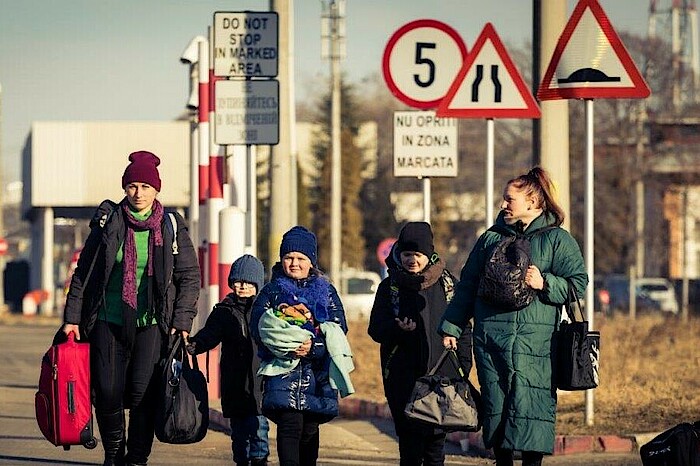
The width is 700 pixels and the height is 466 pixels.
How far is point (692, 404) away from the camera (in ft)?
42.6

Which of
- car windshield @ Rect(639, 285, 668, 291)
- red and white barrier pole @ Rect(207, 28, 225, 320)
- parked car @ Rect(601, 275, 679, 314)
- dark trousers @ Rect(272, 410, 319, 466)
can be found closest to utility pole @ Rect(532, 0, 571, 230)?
red and white barrier pole @ Rect(207, 28, 225, 320)

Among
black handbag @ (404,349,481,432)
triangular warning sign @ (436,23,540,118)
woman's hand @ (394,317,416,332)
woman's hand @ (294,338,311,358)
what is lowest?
black handbag @ (404,349,481,432)

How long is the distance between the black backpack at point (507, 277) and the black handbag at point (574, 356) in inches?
8.6

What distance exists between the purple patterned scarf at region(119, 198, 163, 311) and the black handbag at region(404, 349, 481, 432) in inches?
70.1

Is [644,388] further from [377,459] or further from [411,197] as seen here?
[411,197]

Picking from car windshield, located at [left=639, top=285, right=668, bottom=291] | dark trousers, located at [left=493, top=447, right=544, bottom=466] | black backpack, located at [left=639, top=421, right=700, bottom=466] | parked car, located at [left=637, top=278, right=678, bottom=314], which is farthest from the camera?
car windshield, located at [left=639, top=285, right=668, bottom=291]

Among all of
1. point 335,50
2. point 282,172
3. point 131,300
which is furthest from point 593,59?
point 335,50

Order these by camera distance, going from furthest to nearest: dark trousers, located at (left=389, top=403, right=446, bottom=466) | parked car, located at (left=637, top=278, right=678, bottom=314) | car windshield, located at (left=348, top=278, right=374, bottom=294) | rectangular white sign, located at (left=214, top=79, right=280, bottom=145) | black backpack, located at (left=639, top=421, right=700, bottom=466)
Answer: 1. parked car, located at (left=637, top=278, right=678, bottom=314)
2. car windshield, located at (left=348, top=278, right=374, bottom=294)
3. rectangular white sign, located at (left=214, top=79, right=280, bottom=145)
4. dark trousers, located at (left=389, top=403, right=446, bottom=466)
5. black backpack, located at (left=639, top=421, right=700, bottom=466)

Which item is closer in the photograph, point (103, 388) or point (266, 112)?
point (103, 388)

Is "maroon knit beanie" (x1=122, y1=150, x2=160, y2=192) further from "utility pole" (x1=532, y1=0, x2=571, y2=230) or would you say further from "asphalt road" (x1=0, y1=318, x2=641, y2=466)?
"utility pole" (x1=532, y1=0, x2=571, y2=230)

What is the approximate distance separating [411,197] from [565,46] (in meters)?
70.1

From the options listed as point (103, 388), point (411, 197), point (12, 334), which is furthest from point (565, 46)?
point (411, 197)

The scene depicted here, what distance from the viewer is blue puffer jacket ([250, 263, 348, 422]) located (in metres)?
8.16

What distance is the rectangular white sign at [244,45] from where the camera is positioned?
14.1m
